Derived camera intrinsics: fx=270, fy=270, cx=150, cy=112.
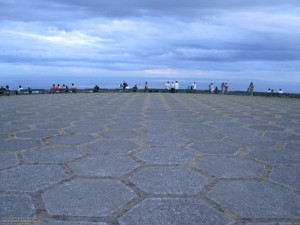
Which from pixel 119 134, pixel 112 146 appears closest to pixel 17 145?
pixel 112 146

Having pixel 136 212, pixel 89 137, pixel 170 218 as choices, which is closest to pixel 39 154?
pixel 89 137

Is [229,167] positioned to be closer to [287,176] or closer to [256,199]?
[287,176]

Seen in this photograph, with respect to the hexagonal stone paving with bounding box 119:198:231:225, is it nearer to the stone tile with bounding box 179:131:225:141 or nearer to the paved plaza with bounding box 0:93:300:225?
the paved plaza with bounding box 0:93:300:225

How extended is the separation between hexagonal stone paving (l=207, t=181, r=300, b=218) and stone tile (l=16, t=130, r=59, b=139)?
10.9 feet

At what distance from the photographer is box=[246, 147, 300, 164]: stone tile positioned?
3.33 m

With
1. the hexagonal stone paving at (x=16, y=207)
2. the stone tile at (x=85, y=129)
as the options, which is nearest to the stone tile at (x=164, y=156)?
the hexagonal stone paving at (x=16, y=207)

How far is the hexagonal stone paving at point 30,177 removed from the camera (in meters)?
2.48

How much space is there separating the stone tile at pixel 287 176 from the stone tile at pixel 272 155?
0.83 ft

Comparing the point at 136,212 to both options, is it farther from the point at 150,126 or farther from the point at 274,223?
the point at 150,126

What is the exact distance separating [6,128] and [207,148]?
403 cm

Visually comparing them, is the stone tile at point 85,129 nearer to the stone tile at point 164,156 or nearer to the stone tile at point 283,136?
the stone tile at point 164,156

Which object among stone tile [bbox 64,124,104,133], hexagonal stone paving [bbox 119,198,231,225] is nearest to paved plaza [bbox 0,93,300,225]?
hexagonal stone paving [bbox 119,198,231,225]

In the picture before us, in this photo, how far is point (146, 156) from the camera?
3.45 m

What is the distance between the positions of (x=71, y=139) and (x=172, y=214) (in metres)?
2.83
